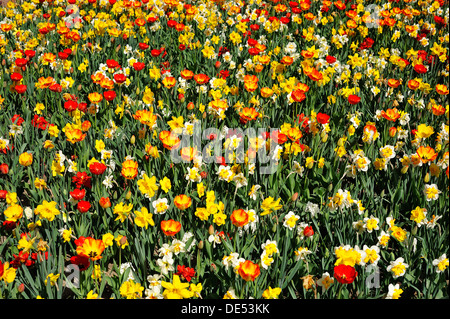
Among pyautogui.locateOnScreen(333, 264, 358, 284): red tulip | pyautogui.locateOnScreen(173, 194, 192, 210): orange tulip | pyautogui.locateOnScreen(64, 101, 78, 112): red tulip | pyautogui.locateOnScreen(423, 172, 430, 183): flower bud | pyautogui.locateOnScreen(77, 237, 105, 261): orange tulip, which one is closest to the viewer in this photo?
pyautogui.locateOnScreen(333, 264, 358, 284): red tulip

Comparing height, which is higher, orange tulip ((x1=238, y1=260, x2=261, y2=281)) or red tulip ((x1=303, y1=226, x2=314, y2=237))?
orange tulip ((x1=238, y1=260, x2=261, y2=281))

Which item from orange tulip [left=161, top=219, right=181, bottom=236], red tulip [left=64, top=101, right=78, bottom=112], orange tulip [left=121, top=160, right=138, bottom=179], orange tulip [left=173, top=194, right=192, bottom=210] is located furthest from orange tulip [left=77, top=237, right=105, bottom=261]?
red tulip [left=64, top=101, right=78, bottom=112]

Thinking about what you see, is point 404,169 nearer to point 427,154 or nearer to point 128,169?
point 427,154

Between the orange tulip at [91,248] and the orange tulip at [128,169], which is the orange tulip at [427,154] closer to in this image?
the orange tulip at [128,169]

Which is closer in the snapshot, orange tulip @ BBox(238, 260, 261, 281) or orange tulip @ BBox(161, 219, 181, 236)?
orange tulip @ BBox(238, 260, 261, 281)

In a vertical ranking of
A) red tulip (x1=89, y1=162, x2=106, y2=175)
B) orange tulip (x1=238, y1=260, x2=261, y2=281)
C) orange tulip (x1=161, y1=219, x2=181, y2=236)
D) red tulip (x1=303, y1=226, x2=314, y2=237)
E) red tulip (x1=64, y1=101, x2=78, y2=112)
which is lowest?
red tulip (x1=303, y1=226, x2=314, y2=237)

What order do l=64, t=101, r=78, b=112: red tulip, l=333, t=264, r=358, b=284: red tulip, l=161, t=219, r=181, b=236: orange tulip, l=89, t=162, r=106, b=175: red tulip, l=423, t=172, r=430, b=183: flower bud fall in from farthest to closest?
l=64, t=101, r=78, b=112: red tulip < l=423, t=172, r=430, b=183: flower bud < l=89, t=162, r=106, b=175: red tulip < l=161, t=219, r=181, b=236: orange tulip < l=333, t=264, r=358, b=284: red tulip

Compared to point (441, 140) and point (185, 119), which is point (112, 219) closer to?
point (185, 119)

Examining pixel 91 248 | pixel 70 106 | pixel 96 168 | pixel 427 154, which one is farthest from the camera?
pixel 70 106

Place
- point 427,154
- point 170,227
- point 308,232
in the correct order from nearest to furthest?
point 170,227, point 308,232, point 427,154

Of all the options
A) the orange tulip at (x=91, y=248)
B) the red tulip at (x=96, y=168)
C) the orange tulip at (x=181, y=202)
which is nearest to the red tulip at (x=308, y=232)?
the orange tulip at (x=181, y=202)

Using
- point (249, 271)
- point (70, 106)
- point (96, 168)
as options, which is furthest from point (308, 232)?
point (70, 106)

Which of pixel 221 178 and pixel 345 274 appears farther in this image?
pixel 221 178

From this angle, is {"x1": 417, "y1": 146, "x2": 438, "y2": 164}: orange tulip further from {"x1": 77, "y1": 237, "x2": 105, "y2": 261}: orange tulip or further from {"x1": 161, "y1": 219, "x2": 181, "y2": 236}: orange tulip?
{"x1": 77, "y1": 237, "x2": 105, "y2": 261}: orange tulip
